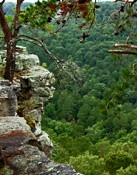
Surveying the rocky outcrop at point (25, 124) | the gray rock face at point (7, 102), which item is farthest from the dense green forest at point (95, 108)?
the gray rock face at point (7, 102)

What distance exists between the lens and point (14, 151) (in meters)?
8.84

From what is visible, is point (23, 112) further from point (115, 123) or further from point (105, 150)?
point (115, 123)

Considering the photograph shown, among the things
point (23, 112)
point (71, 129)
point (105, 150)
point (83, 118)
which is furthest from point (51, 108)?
point (23, 112)

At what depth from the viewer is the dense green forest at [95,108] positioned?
5.49 meters

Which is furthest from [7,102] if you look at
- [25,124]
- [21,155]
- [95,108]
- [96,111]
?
[95,108]

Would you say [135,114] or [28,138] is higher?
[28,138]

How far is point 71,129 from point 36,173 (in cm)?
7097

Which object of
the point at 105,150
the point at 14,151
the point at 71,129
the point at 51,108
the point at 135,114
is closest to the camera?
the point at 14,151

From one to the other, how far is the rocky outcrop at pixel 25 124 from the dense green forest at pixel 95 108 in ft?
3.26

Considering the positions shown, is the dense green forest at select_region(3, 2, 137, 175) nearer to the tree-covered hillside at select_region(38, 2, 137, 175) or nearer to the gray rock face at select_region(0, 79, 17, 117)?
the tree-covered hillside at select_region(38, 2, 137, 175)

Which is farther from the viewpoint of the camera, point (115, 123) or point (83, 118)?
point (83, 118)

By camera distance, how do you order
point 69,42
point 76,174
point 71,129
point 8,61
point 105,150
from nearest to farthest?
point 76,174, point 8,61, point 105,150, point 71,129, point 69,42

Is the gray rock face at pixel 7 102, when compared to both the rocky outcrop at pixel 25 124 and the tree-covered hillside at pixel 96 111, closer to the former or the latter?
the rocky outcrop at pixel 25 124

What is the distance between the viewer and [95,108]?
9100cm
